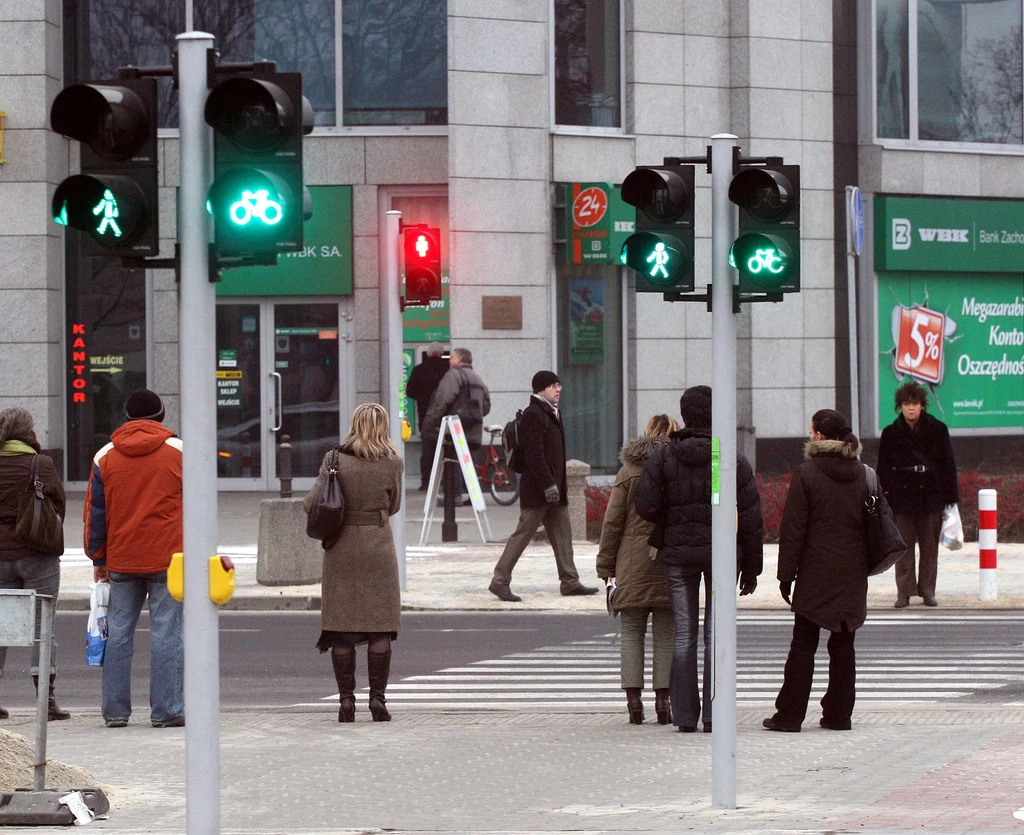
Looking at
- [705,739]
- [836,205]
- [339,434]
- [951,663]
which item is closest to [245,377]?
[339,434]

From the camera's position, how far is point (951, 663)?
42.1ft

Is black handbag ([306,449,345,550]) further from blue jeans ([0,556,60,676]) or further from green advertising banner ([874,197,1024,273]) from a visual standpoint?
green advertising banner ([874,197,1024,273])

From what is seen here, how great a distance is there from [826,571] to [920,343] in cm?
1941

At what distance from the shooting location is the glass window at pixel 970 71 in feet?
95.5

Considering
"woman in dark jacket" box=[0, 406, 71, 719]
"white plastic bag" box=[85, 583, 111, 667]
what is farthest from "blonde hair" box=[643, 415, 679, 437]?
"woman in dark jacket" box=[0, 406, 71, 719]

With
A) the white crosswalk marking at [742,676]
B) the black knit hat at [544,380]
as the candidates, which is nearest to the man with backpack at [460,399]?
the black knit hat at [544,380]

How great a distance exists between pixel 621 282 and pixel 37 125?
8308mm

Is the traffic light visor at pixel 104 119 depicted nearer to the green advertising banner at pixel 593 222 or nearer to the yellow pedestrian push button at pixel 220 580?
the yellow pedestrian push button at pixel 220 580

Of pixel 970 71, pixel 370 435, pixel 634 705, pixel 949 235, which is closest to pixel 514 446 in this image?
pixel 370 435

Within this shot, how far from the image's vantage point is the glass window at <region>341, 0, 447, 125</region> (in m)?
26.4

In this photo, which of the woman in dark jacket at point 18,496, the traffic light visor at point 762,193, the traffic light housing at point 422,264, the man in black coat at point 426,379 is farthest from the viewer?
the man in black coat at point 426,379

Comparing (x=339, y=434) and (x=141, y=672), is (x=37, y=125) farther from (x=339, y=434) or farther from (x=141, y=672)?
(x=141, y=672)

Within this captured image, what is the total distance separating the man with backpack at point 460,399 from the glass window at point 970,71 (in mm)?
9478

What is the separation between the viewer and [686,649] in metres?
10.2
